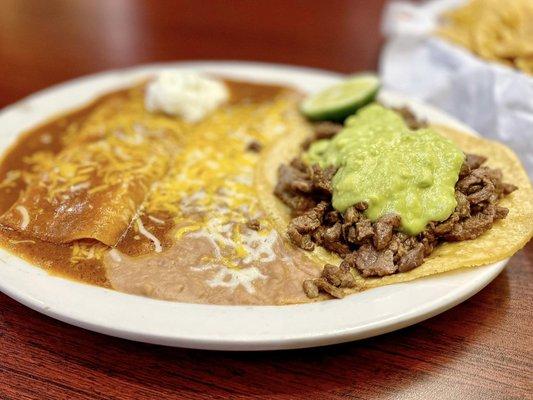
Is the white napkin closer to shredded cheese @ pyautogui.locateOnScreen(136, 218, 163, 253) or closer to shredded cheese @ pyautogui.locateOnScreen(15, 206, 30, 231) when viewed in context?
shredded cheese @ pyautogui.locateOnScreen(136, 218, 163, 253)

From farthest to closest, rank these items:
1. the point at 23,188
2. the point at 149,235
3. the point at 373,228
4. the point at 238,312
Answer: the point at 23,188
the point at 149,235
the point at 373,228
the point at 238,312

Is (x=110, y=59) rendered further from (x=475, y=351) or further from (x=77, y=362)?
(x=475, y=351)

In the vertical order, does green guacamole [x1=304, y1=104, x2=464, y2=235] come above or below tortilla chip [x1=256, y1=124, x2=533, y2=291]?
above

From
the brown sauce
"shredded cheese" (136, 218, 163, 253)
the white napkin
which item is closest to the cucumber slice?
the brown sauce

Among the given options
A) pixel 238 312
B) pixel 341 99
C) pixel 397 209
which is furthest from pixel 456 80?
pixel 238 312

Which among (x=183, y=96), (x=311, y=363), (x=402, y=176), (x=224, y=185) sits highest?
(x=402, y=176)

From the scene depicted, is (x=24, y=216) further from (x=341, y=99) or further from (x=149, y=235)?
(x=341, y=99)

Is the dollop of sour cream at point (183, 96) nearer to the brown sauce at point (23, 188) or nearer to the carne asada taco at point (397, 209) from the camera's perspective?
the brown sauce at point (23, 188)
